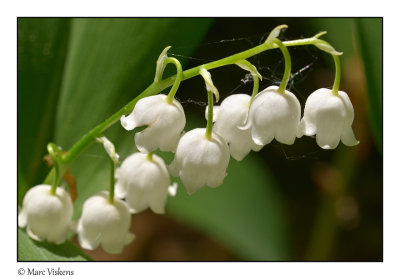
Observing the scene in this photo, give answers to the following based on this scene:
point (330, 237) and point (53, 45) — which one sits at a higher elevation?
point (53, 45)

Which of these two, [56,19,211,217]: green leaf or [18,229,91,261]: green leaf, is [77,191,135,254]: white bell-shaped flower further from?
[56,19,211,217]: green leaf

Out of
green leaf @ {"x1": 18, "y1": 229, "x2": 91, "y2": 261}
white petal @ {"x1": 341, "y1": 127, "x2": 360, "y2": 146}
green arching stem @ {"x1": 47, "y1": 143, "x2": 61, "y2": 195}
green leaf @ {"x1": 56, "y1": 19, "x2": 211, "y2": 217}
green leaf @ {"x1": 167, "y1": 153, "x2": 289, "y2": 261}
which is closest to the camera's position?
white petal @ {"x1": 341, "y1": 127, "x2": 360, "y2": 146}

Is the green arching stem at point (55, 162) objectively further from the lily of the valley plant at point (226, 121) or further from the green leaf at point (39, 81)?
the green leaf at point (39, 81)

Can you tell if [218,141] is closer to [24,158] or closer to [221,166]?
[221,166]

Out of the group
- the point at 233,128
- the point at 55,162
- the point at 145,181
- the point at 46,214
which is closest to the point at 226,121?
the point at 233,128

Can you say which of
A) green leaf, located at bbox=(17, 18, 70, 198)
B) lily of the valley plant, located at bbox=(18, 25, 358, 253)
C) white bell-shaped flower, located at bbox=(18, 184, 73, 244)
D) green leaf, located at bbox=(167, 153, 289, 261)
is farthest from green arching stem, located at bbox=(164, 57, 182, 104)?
green leaf, located at bbox=(167, 153, 289, 261)

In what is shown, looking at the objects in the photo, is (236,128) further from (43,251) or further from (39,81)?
(39,81)

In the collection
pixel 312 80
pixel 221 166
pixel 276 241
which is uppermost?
pixel 312 80

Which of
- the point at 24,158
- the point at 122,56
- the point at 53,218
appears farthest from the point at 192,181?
the point at 24,158

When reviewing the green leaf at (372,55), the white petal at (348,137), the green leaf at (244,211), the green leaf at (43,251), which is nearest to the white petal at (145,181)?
the green leaf at (43,251)
